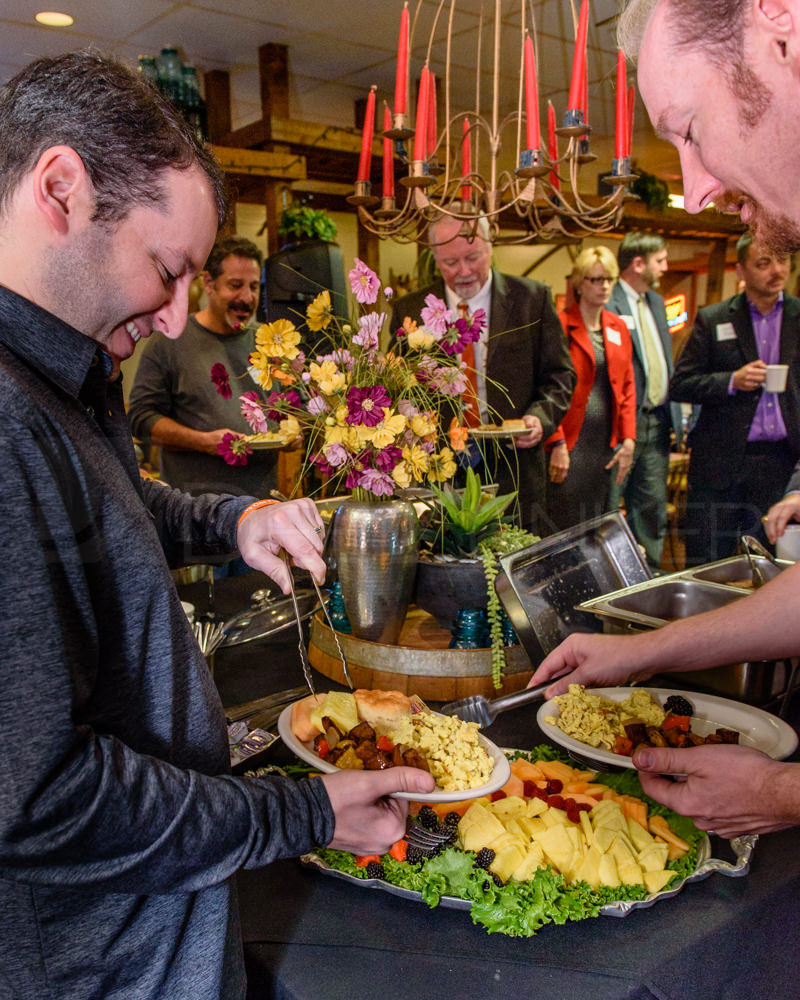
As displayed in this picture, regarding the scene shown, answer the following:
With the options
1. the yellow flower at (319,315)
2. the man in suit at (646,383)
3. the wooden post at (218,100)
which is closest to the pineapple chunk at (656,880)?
the yellow flower at (319,315)

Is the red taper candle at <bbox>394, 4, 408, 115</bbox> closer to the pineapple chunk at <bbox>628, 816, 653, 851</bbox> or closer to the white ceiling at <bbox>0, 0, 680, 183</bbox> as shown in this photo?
the pineapple chunk at <bbox>628, 816, 653, 851</bbox>

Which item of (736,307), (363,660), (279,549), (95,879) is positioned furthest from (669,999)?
(736,307)

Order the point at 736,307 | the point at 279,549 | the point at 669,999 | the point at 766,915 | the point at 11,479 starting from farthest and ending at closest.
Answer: the point at 736,307 → the point at 279,549 → the point at 766,915 → the point at 669,999 → the point at 11,479

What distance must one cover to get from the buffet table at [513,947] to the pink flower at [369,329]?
0.93m

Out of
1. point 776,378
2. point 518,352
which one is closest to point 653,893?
point 518,352

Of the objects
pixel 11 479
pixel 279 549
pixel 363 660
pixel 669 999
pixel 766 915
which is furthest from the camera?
pixel 363 660

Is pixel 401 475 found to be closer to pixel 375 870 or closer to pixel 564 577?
pixel 564 577

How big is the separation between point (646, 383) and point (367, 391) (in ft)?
10.1

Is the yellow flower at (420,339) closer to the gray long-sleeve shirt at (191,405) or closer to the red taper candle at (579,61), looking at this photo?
the red taper candle at (579,61)

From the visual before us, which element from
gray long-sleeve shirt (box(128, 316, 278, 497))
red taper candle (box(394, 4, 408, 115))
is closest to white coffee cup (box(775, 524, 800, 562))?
red taper candle (box(394, 4, 408, 115))

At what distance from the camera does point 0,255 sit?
0.68m

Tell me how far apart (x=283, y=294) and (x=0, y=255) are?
11.2 feet

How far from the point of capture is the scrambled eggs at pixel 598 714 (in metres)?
1.16

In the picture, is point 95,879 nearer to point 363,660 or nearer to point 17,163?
point 17,163
